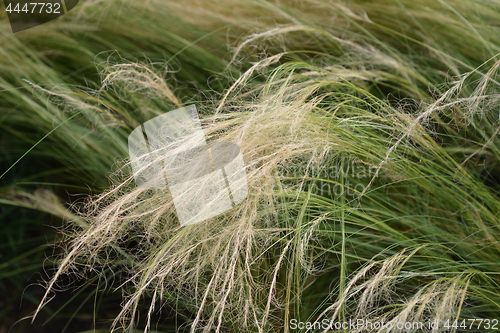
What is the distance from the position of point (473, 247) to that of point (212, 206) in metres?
0.72

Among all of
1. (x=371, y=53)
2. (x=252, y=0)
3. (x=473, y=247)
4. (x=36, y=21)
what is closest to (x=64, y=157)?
(x=36, y=21)

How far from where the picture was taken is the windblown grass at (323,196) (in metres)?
0.72

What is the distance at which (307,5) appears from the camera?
1339mm

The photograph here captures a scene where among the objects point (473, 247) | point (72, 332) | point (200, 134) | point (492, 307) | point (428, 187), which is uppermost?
point (200, 134)

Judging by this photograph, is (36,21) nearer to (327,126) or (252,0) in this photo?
(252,0)

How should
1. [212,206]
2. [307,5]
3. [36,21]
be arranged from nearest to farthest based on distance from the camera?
[212,206], [36,21], [307,5]

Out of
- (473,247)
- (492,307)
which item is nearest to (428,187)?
(473,247)

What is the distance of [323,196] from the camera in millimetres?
952

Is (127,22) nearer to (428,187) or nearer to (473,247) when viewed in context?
(428,187)

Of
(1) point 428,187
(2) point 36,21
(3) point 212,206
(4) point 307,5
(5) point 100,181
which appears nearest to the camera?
(3) point 212,206

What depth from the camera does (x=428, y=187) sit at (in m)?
0.93

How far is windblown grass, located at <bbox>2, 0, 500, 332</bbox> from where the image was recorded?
72 centimetres

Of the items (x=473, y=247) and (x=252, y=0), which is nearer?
(x=473, y=247)

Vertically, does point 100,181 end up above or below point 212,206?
below
